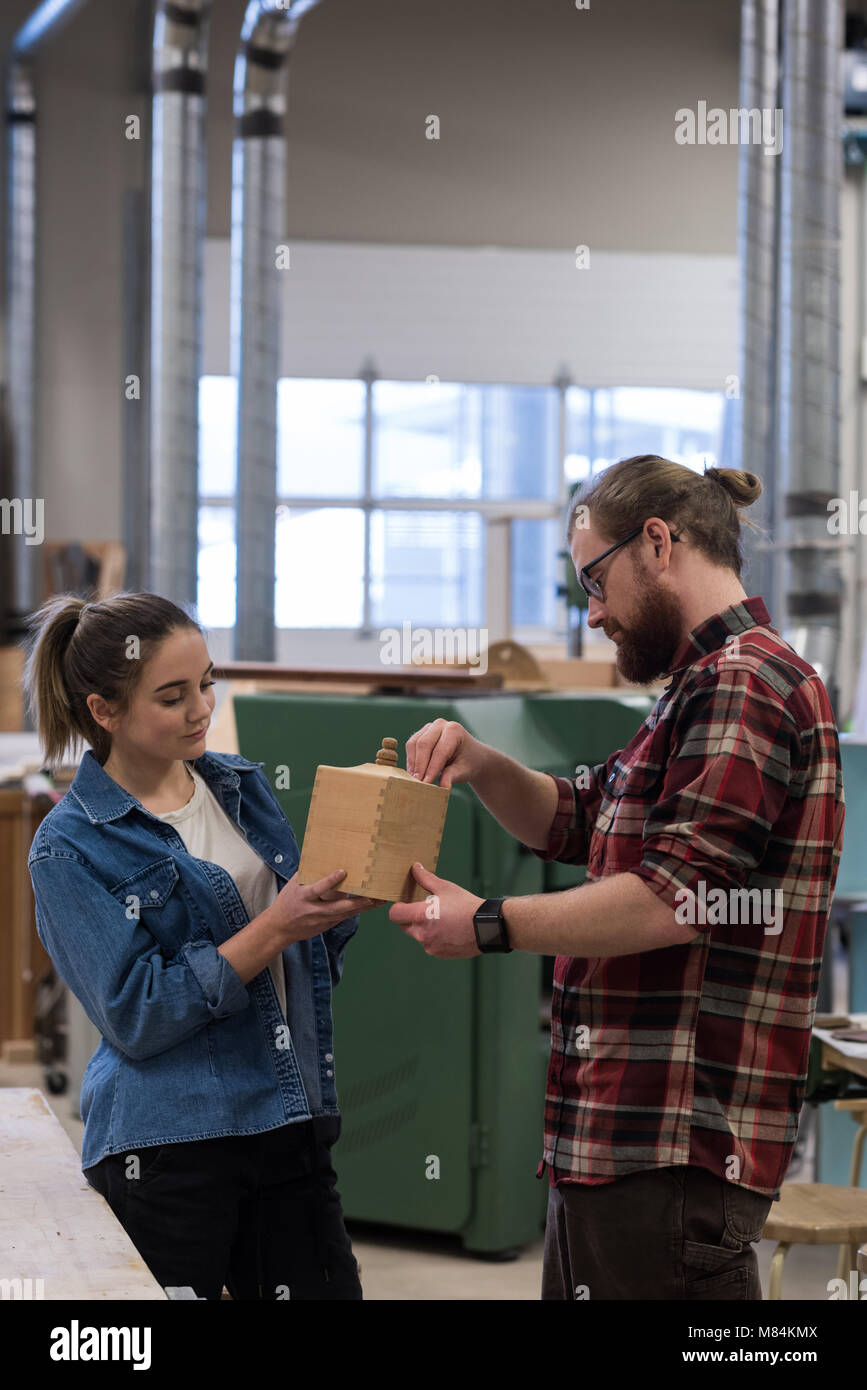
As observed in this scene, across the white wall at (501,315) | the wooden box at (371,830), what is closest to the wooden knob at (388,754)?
the wooden box at (371,830)

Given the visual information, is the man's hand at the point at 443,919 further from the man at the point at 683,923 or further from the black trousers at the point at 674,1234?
the black trousers at the point at 674,1234

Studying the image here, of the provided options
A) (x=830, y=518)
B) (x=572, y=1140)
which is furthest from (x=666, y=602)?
(x=830, y=518)

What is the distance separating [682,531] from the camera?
5.76 ft

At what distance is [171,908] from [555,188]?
9.30 m

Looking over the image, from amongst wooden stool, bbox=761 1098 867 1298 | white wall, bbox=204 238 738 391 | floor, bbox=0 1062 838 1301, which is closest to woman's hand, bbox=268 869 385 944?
wooden stool, bbox=761 1098 867 1298

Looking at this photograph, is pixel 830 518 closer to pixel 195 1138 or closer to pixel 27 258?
pixel 195 1138

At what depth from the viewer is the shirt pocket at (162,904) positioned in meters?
1.87

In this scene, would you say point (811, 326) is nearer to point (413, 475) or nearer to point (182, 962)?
point (182, 962)

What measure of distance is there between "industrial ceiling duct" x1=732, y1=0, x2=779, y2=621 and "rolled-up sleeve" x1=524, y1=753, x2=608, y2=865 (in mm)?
3275

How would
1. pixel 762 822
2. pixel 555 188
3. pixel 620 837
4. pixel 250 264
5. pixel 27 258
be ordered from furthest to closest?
pixel 555 188, pixel 27 258, pixel 250 264, pixel 620 837, pixel 762 822

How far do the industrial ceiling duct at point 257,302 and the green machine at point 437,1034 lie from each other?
161 inches

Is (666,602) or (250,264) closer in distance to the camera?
(666,602)

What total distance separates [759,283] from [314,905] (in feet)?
17.0

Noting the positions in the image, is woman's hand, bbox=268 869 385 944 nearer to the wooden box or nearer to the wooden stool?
the wooden box
